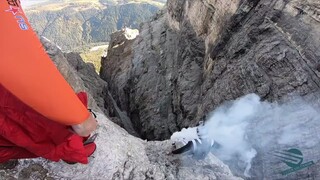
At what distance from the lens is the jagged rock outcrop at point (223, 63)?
35.2 feet

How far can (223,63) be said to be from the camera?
15305mm

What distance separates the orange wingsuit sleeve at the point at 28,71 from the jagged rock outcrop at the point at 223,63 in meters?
6.13

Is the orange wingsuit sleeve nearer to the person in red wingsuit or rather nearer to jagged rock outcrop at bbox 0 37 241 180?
the person in red wingsuit

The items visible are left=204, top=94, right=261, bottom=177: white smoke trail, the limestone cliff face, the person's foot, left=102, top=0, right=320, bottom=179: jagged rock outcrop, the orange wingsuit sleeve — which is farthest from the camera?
the limestone cliff face

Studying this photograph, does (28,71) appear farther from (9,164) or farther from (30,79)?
(9,164)

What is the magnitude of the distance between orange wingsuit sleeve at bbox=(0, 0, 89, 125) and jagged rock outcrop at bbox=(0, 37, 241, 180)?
325cm

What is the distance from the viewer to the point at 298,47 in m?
A: 11.1

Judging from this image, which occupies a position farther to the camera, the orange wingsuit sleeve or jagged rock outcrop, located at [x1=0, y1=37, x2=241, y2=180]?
jagged rock outcrop, located at [x1=0, y1=37, x2=241, y2=180]

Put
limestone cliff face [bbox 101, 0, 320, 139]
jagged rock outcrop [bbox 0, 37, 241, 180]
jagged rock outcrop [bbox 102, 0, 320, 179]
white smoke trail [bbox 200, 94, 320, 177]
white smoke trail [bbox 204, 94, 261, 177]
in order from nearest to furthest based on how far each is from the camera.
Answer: jagged rock outcrop [bbox 0, 37, 241, 180] → white smoke trail [bbox 200, 94, 320, 177] → white smoke trail [bbox 204, 94, 261, 177] → jagged rock outcrop [bbox 102, 0, 320, 179] → limestone cliff face [bbox 101, 0, 320, 139]

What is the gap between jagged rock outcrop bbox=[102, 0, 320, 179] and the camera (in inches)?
423

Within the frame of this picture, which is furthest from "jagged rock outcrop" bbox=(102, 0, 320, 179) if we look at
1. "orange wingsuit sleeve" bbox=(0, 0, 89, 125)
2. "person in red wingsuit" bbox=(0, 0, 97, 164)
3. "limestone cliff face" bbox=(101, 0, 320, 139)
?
"orange wingsuit sleeve" bbox=(0, 0, 89, 125)

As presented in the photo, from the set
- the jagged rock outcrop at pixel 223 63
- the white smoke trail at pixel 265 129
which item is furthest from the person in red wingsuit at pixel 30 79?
the jagged rock outcrop at pixel 223 63

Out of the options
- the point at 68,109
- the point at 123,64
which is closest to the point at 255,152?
the point at 68,109

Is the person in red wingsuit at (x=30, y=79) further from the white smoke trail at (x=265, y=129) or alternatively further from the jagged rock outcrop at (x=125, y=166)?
the white smoke trail at (x=265, y=129)
